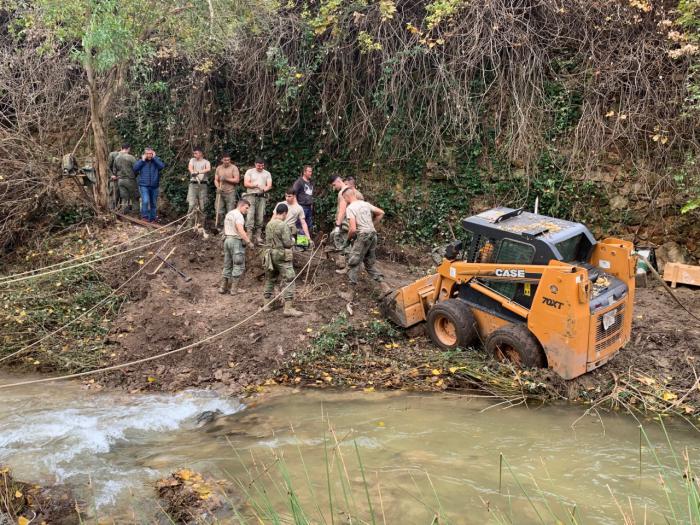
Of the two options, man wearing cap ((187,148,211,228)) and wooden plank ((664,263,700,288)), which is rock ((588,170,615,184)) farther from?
man wearing cap ((187,148,211,228))

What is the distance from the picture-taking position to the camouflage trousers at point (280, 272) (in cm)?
946

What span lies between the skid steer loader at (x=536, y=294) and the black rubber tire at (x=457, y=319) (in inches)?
0.5

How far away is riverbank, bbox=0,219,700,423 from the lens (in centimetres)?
750

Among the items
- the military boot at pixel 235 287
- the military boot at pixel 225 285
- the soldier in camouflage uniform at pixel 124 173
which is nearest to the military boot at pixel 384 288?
the military boot at pixel 235 287

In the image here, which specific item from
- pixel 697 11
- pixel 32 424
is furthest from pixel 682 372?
pixel 32 424

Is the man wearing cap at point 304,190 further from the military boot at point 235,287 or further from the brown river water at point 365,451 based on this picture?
the brown river water at point 365,451

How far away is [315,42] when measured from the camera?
12.9 metres

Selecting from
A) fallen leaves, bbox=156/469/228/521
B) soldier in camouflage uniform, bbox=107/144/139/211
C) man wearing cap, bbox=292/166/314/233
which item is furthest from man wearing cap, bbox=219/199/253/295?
fallen leaves, bbox=156/469/228/521

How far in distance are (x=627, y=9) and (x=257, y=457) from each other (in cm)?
1020

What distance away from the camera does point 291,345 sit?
8.77 metres

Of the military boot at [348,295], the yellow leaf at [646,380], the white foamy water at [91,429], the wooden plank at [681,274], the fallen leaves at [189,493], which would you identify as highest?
the wooden plank at [681,274]

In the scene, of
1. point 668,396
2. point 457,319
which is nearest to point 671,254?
point 668,396

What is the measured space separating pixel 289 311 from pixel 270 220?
1.55 m

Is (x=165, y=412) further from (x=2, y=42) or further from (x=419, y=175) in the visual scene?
(x=2, y=42)
